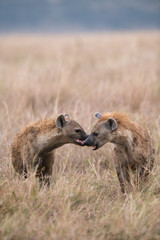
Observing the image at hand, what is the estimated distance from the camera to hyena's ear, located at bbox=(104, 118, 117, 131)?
15.2 ft

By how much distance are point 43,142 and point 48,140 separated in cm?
7

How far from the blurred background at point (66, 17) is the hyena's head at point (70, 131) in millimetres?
158454

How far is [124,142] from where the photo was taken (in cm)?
472

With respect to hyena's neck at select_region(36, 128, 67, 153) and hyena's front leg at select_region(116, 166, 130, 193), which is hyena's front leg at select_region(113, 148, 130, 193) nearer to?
hyena's front leg at select_region(116, 166, 130, 193)

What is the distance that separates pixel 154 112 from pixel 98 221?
10.7 feet

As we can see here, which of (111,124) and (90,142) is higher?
(111,124)

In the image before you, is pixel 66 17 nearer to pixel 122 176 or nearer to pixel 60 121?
pixel 60 121

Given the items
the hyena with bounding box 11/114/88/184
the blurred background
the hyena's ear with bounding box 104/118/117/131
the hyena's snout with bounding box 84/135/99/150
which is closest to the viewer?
the hyena's ear with bounding box 104/118/117/131

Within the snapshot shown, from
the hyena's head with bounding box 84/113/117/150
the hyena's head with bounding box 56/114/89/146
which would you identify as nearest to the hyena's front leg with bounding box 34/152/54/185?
the hyena's head with bounding box 56/114/89/146

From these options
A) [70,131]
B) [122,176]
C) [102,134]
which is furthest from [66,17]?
[122,176]

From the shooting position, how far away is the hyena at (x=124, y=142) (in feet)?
15.4

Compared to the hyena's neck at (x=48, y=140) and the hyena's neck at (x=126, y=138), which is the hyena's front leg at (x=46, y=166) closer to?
the hyena's neck at (x=48, y=140)

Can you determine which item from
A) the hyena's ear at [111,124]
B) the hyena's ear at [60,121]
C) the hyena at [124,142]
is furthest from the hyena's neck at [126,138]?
the hyena's ear at [60,121]

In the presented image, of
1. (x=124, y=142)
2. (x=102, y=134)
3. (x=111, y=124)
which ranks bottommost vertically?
(x=124, y=142)
